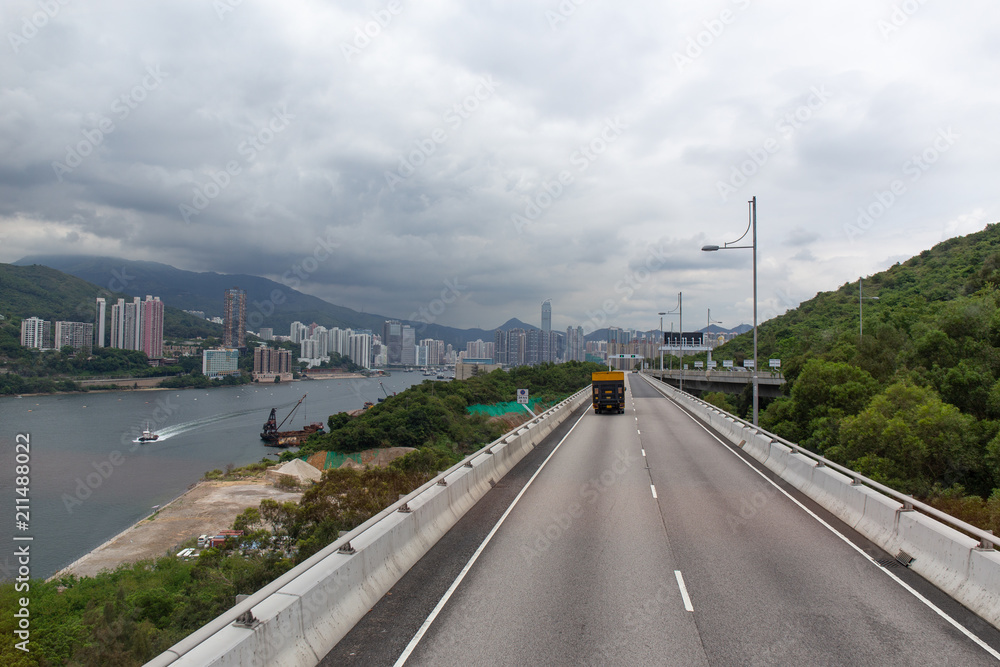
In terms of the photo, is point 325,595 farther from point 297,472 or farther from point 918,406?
point 297,472

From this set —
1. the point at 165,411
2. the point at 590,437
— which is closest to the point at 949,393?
the point at 590,437

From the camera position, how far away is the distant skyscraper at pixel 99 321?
600ft

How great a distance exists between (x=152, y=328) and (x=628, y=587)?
214 metres

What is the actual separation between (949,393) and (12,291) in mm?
241262

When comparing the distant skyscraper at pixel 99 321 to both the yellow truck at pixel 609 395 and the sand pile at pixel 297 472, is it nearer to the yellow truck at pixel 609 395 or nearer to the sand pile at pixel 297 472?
the sand pile at pixel 297 472

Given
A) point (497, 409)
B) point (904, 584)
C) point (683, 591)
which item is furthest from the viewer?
point (497, 409)

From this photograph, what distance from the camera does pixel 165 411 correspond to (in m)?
111

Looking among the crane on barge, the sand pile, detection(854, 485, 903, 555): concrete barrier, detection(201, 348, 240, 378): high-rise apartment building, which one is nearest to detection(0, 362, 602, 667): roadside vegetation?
detection(854, 485, 903, 555): concrete barrier

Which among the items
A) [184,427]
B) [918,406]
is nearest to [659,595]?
[918,406]

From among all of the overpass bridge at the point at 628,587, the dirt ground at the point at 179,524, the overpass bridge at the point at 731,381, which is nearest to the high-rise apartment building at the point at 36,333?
the dirt ground at the point at 179,524

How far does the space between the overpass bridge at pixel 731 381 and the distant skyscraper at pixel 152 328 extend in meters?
164

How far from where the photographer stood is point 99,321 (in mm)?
186500

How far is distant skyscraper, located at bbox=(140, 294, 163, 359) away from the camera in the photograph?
185 meters

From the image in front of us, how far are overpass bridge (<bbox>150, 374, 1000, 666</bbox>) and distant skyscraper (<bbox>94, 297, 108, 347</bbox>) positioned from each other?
208 m
